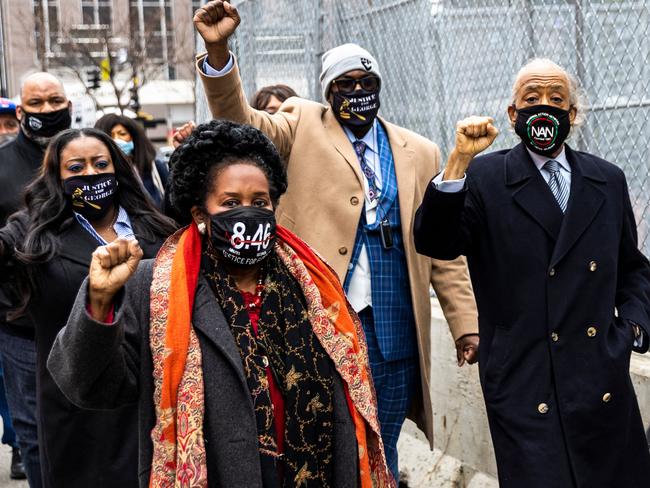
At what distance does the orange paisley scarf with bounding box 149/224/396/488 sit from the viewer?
8.15 feet

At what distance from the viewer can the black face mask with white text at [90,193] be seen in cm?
380

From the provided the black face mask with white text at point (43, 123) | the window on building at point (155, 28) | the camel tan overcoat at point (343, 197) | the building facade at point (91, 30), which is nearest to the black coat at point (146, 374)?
the camel tan overcoat at point (343, 197)

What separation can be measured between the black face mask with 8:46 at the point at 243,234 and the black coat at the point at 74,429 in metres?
1.14

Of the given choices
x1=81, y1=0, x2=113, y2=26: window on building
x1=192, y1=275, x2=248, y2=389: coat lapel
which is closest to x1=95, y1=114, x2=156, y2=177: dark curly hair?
x1=192, y1=275, x2=248, y2=389: coat lapel

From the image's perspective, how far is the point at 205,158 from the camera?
2.79m

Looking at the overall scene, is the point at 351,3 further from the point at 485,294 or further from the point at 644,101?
the point at 485,294

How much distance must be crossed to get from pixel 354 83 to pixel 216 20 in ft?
2.85

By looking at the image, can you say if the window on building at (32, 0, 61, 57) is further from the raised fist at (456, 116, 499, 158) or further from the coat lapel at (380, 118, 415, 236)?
the raised fist at (456, 116, 499, 158)

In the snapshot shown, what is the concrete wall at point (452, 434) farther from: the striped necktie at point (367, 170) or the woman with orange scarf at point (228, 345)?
the woman with orange scarf at point (228, 345)

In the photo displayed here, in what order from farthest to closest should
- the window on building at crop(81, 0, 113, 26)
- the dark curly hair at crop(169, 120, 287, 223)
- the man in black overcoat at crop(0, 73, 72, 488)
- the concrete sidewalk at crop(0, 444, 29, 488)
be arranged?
the window on building at crop(81, 0, 113, 26)
the concrete sidewalk at crop(0, 444, 29, 488)
the man in black overcoat at crop(0, 73, 72, 488)
the dark curly hair at crop(169, 120, 287, 223)

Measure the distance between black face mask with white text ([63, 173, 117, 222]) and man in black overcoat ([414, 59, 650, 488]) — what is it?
1.27 meters

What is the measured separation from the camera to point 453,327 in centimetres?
414

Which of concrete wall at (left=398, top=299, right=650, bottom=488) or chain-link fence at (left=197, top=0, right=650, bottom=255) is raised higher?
chain-link fence at (left=197, top=0, right=650, bottom=255)

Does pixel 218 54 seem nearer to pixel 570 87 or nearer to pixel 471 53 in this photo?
pixel 570 87
